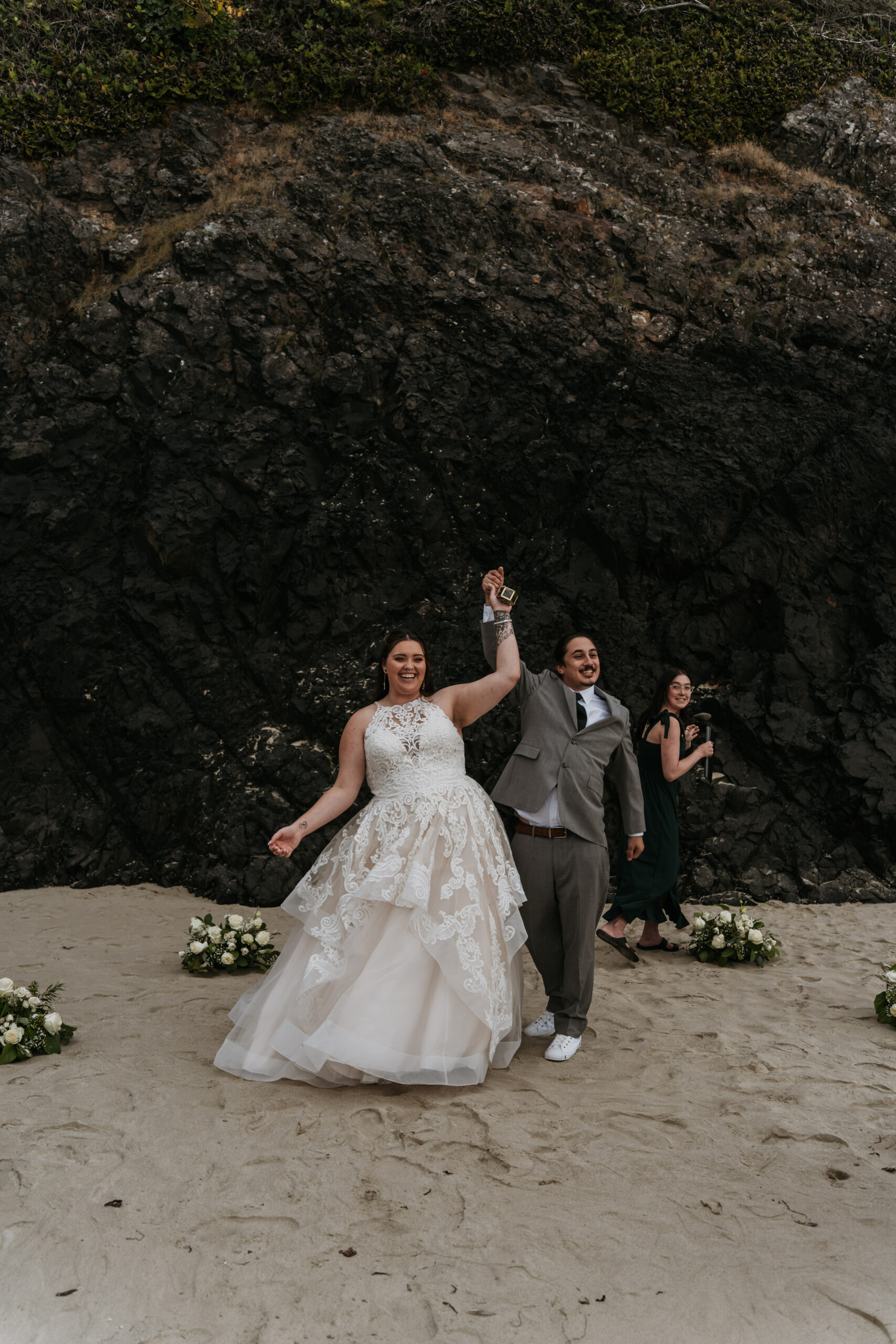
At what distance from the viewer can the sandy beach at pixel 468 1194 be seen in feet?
8.31

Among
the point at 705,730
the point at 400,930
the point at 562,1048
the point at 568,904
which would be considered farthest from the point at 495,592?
the point at 705,730

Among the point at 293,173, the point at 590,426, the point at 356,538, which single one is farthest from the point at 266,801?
the point at 293,173

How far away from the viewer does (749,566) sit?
8688 millimetres

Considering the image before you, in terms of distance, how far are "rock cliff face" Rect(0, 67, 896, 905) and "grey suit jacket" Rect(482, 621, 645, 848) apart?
142 inches

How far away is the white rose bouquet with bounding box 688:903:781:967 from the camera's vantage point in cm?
607

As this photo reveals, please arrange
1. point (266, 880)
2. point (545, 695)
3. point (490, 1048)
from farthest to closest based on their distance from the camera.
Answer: point (266, 880), point (545, 695), point (490, 1048)

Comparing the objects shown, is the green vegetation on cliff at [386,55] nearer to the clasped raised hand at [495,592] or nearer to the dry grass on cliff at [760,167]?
the dry grass on cliff at [760,167]

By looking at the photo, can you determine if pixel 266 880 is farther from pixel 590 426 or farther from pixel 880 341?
pixel 880 341

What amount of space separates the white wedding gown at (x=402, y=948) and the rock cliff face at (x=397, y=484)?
3.84 metres

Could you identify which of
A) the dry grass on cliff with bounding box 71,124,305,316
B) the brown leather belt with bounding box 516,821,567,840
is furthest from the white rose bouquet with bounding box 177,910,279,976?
the dry grass on cliff with bounding box 71,124,305,316

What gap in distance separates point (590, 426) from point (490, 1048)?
666 cm

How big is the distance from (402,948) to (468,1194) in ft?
3.43

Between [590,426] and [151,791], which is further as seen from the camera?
[590,426]

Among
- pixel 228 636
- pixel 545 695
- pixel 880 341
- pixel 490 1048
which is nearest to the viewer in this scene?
pixel 490 1048
